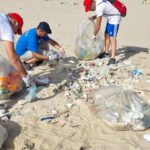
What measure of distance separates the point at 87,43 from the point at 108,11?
73 cm

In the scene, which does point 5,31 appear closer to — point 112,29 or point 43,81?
point 43,81

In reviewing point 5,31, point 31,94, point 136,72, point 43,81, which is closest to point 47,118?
point 31,94

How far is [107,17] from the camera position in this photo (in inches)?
287

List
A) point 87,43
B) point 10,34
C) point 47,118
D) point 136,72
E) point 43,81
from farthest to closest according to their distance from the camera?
1. point 87,43
2. point 136,72
3. point 43,81
4. point 47,118
5. point 10,34

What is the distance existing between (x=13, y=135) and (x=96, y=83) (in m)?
1.92

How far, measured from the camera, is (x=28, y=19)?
11188 millimetres

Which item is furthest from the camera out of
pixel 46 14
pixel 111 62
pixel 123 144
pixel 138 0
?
pixel 138 0

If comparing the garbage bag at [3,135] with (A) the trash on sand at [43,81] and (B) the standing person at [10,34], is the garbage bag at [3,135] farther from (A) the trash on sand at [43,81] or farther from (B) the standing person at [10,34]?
(A) the trash on sand at [43,81]

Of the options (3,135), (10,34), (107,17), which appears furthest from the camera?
(107,17)

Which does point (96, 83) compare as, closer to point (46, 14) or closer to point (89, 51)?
point (89, 51)

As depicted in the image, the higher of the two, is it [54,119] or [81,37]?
[81,37]

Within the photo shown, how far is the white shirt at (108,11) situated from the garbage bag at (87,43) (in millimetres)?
391

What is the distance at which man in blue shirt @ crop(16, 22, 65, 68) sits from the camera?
6344mm

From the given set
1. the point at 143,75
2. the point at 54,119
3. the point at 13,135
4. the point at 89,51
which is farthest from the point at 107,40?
the point at 13,135
